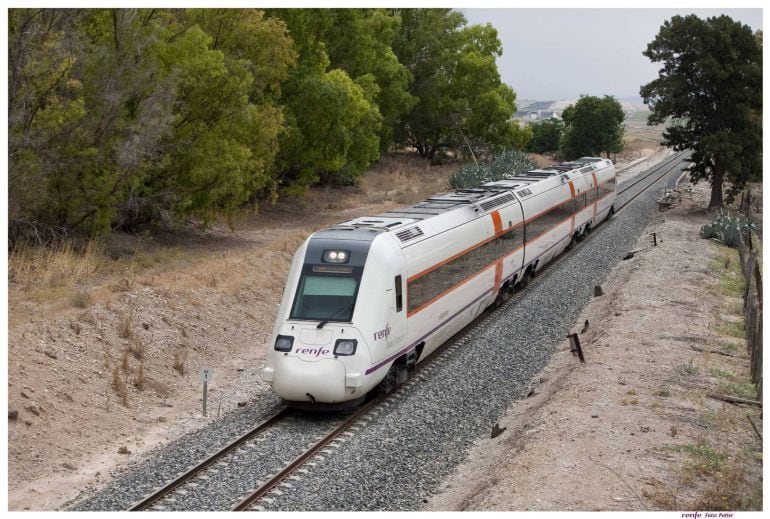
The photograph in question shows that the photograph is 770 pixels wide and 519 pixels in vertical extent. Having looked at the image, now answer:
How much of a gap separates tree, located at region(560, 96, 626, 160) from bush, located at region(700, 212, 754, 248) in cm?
4352

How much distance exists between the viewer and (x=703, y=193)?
2149 inches

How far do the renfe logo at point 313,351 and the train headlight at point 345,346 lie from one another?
0.18m

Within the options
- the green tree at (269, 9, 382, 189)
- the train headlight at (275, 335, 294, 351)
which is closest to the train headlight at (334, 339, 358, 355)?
the train headlight at (275, 335, 294, 351)

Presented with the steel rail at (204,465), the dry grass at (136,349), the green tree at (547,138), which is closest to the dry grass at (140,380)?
the dry grass at (136,349)

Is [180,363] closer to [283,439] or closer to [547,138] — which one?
[283,439]

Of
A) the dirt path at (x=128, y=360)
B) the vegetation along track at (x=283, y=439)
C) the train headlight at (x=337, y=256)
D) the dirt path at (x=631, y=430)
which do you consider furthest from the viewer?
the train headlight at (x=337, y=256)

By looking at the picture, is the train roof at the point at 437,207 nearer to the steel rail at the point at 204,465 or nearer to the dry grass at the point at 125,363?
the steel rail at the point at 204,465

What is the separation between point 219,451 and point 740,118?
118 feet

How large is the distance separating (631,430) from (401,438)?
11.8ft

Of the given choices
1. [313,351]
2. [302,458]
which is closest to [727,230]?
[313,351]

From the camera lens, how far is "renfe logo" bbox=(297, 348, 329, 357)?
49.1ft

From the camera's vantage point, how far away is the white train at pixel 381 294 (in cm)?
1502

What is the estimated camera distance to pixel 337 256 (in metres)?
15.9

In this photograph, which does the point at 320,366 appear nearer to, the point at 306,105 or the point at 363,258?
the point at 363,258
